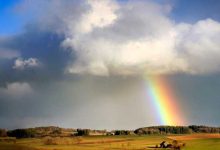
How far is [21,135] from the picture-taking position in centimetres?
19875

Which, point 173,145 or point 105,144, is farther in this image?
point 105,144

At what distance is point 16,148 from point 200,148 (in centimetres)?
5782

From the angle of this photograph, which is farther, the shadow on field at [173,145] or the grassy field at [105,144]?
the shadow on field at [173,145]

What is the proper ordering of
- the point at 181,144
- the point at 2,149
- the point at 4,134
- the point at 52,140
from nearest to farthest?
the point at 2,149, the point at 181,144, the point at 52,140, the point at 4,134

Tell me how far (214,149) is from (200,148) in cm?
564

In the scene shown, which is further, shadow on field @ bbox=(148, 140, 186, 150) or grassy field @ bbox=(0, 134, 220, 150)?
shadow on field @ bbox=(148, 140, 186, 150)

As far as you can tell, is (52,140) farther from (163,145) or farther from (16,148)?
(16,148)

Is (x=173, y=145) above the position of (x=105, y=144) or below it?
below

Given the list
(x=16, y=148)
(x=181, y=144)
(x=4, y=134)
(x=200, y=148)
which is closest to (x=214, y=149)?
(x=200, y=148)

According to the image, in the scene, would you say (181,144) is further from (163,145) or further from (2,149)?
(2,149)

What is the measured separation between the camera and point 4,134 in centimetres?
18525

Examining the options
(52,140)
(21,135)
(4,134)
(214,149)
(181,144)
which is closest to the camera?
(214,149)

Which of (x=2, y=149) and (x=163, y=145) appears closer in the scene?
(x=2, y=149)

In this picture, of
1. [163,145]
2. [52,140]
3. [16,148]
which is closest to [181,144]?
[163,145]
